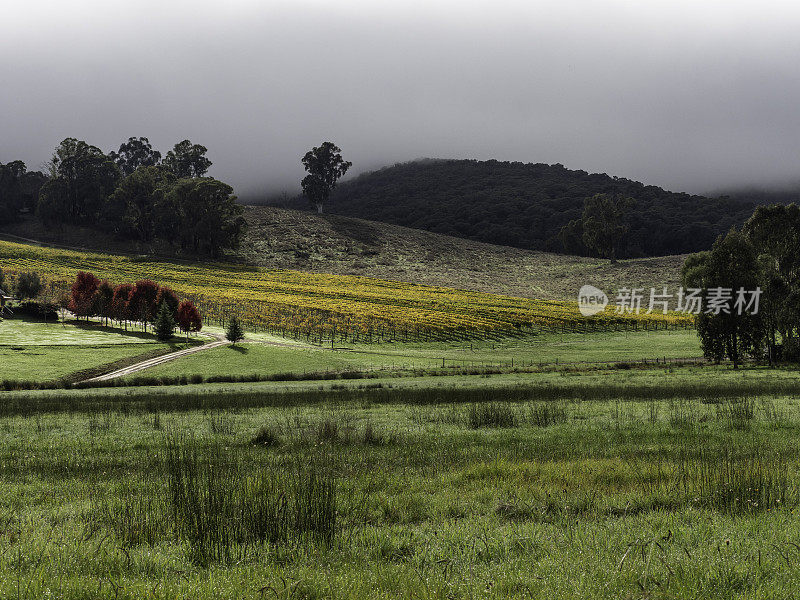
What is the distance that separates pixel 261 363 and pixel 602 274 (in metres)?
127

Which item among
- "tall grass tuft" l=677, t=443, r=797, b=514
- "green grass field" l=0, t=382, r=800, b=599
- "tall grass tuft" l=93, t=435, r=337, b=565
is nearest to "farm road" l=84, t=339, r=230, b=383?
"green grass field" l=0, t=382, r=800, b=599

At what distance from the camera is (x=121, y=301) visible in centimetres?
7775

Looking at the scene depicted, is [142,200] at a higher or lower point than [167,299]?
higher

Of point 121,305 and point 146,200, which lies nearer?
point 121,305

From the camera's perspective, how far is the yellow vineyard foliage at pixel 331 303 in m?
82.1

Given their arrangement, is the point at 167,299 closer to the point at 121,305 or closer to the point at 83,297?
the point at 121,305

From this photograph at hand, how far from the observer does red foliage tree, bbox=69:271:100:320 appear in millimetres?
78562

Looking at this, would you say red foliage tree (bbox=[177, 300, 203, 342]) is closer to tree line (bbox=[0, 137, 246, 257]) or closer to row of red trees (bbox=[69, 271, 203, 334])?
row of red trees (bbox=[69, 271, 203, 334])

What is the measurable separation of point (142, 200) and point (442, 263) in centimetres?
9632

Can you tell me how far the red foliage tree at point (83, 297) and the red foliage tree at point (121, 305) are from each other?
3097mm

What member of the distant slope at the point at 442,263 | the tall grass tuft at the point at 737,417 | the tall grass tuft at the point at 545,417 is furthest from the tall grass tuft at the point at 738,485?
the distant slope at the point at 442,263

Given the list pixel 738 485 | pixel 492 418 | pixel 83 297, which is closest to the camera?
pixel 738 485

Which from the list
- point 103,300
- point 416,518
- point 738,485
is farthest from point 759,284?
point 103,300

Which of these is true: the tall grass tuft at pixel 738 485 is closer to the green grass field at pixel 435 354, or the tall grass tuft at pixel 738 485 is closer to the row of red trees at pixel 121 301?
the green grass field at pixel 435 354
